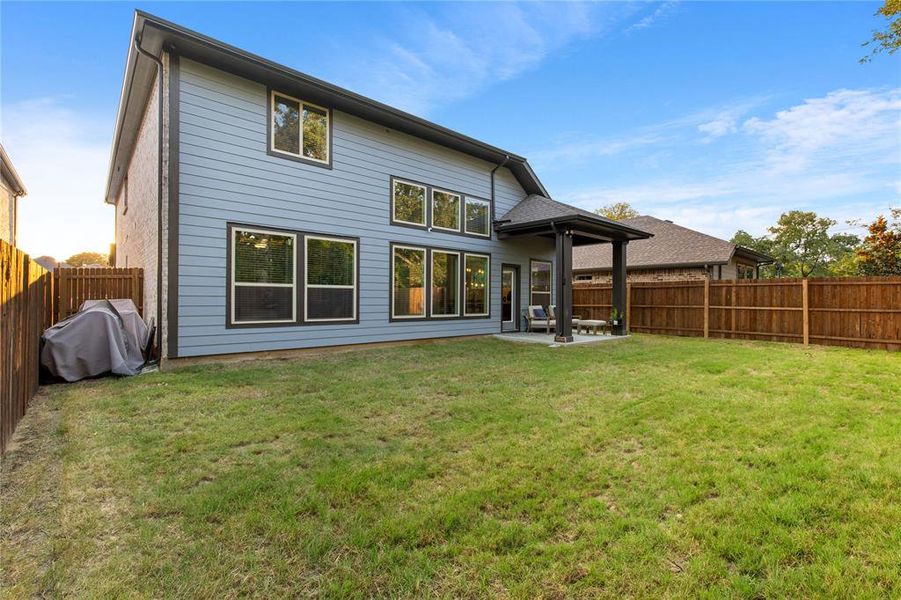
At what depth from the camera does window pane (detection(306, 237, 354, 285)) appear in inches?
321

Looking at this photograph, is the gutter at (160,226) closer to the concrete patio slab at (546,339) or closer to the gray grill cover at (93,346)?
the gray grill cover at (93,346)

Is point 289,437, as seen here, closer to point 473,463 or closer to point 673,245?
point 473,463

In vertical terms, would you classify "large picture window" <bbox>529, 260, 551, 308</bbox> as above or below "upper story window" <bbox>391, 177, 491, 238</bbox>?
below

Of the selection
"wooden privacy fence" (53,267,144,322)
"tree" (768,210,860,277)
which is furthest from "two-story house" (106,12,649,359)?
"tree" (768,210,860,277)

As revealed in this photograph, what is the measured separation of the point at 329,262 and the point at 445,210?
358 cm

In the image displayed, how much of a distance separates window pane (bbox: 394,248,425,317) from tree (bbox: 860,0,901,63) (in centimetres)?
1123

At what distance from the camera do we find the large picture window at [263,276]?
728cm

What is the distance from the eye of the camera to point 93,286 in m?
7.63

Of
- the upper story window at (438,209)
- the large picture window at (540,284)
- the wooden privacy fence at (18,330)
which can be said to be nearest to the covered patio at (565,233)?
the upper story window at (438,209)

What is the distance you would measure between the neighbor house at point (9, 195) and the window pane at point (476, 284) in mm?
12195

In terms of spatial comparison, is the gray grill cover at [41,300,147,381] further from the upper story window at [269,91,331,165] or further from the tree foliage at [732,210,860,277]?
the tree foliage at [732,210,860,277]

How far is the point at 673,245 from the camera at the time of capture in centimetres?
1833

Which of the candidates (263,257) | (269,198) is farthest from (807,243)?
(263,257)

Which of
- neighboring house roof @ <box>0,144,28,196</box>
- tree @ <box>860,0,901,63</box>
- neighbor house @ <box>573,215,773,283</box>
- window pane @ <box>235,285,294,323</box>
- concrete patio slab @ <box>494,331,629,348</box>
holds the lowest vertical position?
concrete patio slab @ <box>494,331,629,348</box>
